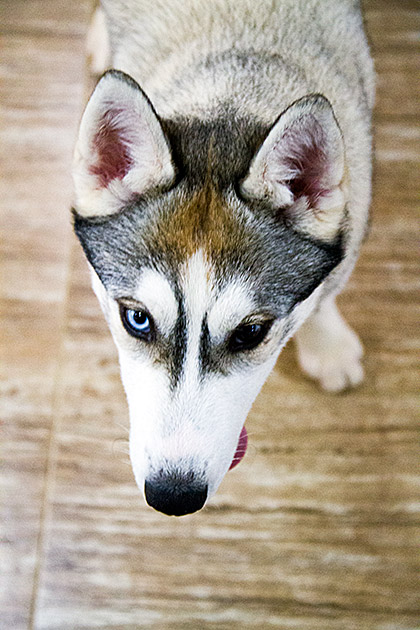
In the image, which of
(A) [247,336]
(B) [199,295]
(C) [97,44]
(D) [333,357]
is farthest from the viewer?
(C) [97,44]

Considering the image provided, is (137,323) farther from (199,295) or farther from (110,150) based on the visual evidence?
(110,150)

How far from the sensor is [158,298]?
1.36 metres

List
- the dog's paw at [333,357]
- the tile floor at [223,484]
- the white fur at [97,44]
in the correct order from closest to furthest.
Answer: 1. the tile floor at [223,484]
2. the dog's paw at [333,357]
3. the white fur at [97,44]

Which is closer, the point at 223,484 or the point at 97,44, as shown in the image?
the point at 223,484

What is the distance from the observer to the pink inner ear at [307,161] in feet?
4.19

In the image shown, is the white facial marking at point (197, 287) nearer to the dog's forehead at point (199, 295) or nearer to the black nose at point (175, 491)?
the dog's forehead at point (199, 295)

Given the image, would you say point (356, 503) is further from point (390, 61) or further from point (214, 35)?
point (390, 61)

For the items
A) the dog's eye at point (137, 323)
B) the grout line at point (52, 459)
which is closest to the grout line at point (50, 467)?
the grout line at point (52, 459)

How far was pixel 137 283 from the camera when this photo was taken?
1388 millimetres

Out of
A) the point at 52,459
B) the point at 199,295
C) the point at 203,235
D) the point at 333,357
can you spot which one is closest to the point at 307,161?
the point at 203,235

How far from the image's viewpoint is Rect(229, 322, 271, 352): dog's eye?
4.68ft

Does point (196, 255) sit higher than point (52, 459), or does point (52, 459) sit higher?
point (196, 255)

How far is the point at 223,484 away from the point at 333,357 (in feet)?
2.09

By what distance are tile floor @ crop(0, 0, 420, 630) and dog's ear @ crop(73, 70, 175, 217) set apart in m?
1.02
